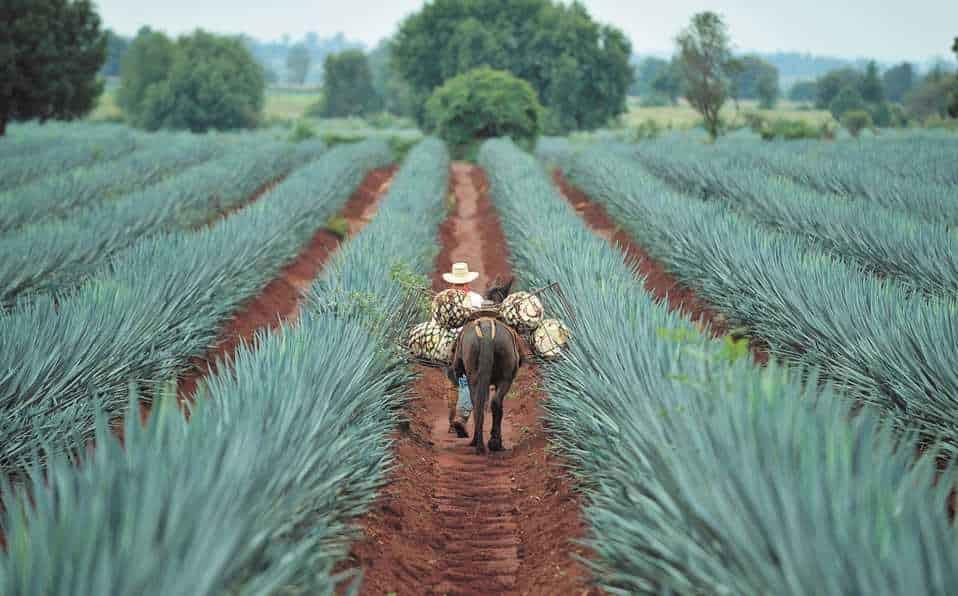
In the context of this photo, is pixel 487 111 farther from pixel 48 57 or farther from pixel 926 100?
pixel 926 100

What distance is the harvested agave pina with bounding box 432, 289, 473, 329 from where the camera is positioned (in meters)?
7.82

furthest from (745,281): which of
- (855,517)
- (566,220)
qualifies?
(855,517)

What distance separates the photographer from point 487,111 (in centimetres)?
4462

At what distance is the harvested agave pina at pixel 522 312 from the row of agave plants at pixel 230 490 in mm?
1419

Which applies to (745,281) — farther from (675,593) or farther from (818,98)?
(818,98)

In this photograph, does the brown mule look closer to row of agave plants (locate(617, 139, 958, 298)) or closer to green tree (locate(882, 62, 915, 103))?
row of agave plants (locate(617, 139, 958, 298))

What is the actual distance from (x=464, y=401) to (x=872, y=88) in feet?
302

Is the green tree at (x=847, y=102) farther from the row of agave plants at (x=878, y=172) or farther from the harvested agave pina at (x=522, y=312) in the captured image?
the harvested agave pina at (x=522, y=312)

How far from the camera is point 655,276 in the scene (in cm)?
1355

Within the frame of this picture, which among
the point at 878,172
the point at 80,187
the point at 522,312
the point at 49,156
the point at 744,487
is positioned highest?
the point at 744,487

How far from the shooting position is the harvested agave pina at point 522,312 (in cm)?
786

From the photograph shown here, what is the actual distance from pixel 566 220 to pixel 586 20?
53.3 meters

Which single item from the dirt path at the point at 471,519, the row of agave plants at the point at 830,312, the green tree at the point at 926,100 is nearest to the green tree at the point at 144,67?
the green tree at the point at 926,100

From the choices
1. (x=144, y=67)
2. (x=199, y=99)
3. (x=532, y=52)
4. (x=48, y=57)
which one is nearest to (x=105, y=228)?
(x=48, y=57)
